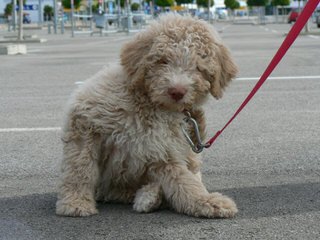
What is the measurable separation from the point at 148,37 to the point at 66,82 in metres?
7.88

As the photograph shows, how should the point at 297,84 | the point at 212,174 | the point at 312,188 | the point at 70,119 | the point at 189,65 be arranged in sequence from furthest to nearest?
the point at 297,84
the point at 212,174
the point at 312,188
the point at 70,119
the point at 189,65

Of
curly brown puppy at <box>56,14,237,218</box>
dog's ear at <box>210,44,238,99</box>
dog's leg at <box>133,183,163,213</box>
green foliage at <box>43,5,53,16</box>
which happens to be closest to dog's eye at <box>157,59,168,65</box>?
curly brown puppy at <box>56,14,237,218</box>

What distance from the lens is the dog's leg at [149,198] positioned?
4.02m

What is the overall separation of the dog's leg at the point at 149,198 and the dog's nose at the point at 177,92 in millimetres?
543

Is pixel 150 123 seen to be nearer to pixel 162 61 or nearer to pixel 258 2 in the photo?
pixel 162 61

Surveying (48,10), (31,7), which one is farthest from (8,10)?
(31,7)

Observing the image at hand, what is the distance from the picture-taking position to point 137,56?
395 cm

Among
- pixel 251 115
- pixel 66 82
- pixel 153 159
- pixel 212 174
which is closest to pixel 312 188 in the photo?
pixel 212 174

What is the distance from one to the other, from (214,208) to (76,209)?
0.77m

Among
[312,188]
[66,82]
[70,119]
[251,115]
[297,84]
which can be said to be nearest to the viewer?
[70,119]

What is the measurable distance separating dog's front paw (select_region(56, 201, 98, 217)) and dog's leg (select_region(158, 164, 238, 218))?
0.43 metres

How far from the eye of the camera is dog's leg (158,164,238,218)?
388 cm

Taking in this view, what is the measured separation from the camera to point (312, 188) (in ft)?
15.2

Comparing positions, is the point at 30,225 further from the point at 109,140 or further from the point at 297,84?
the point at 297,84
